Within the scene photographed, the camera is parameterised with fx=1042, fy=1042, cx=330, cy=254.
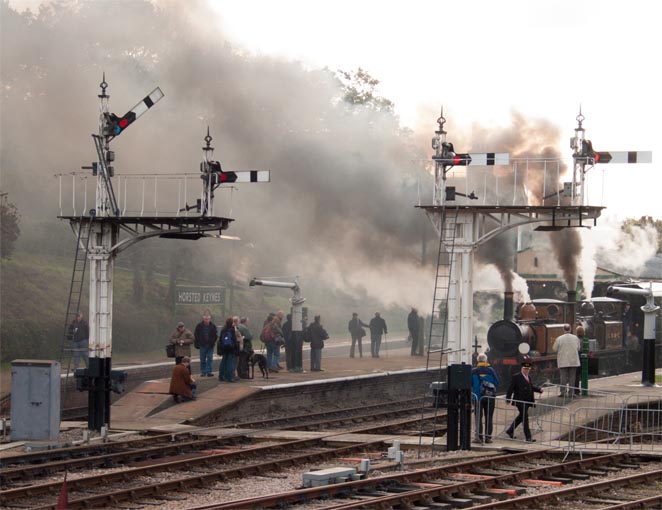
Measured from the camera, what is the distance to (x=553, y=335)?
25531 millimetres

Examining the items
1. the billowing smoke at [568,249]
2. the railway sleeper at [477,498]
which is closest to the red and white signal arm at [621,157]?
the railway sleeper at [477,498]

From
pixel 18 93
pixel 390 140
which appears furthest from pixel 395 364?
pixel 18 93

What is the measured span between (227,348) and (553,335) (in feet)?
30.1

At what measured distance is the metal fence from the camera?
50.3 ft

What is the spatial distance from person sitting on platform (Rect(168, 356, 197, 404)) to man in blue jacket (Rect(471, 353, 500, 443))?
5.62 metres

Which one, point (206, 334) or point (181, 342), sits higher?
point (206, 334)

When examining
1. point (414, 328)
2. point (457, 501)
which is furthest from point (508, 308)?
point (457, 501)

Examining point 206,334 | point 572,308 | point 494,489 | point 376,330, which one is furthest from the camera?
point 376,330

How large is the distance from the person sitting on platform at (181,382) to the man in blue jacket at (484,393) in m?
5.62

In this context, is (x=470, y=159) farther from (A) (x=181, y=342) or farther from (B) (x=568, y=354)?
(A) (x=181, y=342)

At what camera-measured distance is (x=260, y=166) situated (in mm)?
27719

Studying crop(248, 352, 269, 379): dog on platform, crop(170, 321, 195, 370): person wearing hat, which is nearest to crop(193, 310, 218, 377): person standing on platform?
crop(170, 321, 195, 370): person wearing hat

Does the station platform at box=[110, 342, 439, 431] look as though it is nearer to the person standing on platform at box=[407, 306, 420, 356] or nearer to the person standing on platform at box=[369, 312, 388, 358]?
the person standing on platform at box=[369, 312, 388, 358]

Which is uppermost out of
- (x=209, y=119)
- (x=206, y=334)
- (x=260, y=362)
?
(x=209, y=119)
